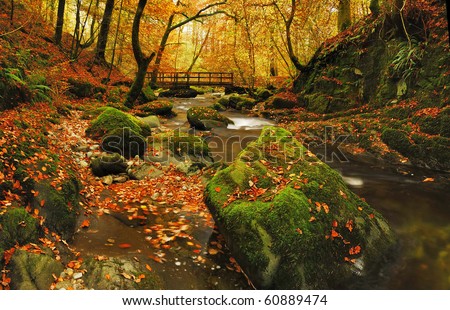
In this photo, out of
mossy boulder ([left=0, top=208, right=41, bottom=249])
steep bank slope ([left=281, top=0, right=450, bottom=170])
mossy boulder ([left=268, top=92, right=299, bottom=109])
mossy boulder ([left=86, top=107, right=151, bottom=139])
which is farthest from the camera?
mossy boulder ([left=268, top=92, right=299, bottom=109])

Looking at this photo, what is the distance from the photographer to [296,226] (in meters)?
4.41

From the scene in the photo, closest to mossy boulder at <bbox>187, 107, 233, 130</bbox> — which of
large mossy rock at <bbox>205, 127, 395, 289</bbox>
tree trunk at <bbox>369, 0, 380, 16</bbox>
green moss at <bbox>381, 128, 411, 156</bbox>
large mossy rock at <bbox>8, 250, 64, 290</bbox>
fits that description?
green moss at <bbox>381, 128, 411, 156</bbox>

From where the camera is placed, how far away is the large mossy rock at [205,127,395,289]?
415cm

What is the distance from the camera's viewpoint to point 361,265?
15.1ft

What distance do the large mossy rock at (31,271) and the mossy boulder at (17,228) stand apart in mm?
231

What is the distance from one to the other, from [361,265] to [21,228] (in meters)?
4.95

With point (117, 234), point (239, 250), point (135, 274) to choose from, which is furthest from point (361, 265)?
point (117, 234)

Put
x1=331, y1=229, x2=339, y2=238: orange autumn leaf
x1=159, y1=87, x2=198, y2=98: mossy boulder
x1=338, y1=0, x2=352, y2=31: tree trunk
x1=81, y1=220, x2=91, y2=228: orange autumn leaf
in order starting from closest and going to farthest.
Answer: x1=331, y1=229, x2=339, y2=238: orange autumn leaf
x1=81, y1=220, x2=91, y2=228: orange autumn leaf
x1=338, y1=0, x2=352, y2=31: tree trunk
x1=159, y1=87, x2=198, y2=98: mossy boulder

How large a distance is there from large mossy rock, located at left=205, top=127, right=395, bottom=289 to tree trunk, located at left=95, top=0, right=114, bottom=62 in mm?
14987

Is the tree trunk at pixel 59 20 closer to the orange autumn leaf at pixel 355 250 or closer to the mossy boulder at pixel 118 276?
the mossy boulder at pixel 118 276

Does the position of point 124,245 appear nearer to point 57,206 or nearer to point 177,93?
point 57,206

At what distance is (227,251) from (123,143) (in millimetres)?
5511

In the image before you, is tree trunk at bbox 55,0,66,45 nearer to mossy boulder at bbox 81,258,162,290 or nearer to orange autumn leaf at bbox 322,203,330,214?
mossy boulder at bbox 81,258,162,290

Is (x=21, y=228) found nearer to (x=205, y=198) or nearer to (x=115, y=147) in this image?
(x=205, y=198)
